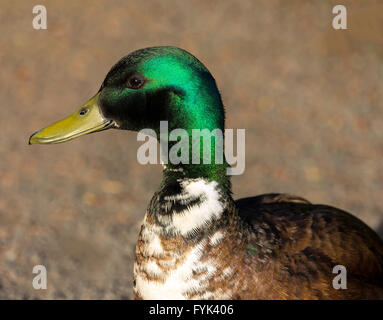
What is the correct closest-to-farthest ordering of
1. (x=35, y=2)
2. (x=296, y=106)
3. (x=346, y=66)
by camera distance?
(x=296, y=106) → (x=346, y=66) → (x=35, y=2)

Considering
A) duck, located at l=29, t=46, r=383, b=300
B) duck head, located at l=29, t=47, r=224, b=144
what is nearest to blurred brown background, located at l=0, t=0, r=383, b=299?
duck, located at l=29, t=46, r=383, b=300

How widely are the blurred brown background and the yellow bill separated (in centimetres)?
158

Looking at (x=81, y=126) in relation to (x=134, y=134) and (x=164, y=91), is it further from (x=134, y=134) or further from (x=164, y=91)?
(x=134, y=134)

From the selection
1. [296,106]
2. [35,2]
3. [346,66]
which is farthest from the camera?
[35,2]

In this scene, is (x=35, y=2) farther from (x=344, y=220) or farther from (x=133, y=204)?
(x=344, y=220)

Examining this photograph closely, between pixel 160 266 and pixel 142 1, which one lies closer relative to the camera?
pixel 160 266

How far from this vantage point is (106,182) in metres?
4.77

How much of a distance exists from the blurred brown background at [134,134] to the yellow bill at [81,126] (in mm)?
1583

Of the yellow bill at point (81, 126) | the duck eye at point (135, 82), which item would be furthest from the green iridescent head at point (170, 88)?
the yellow bill at point (81, 126)

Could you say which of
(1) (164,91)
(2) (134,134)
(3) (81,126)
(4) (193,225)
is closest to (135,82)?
(1) (164,91)

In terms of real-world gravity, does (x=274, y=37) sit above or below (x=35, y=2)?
below
